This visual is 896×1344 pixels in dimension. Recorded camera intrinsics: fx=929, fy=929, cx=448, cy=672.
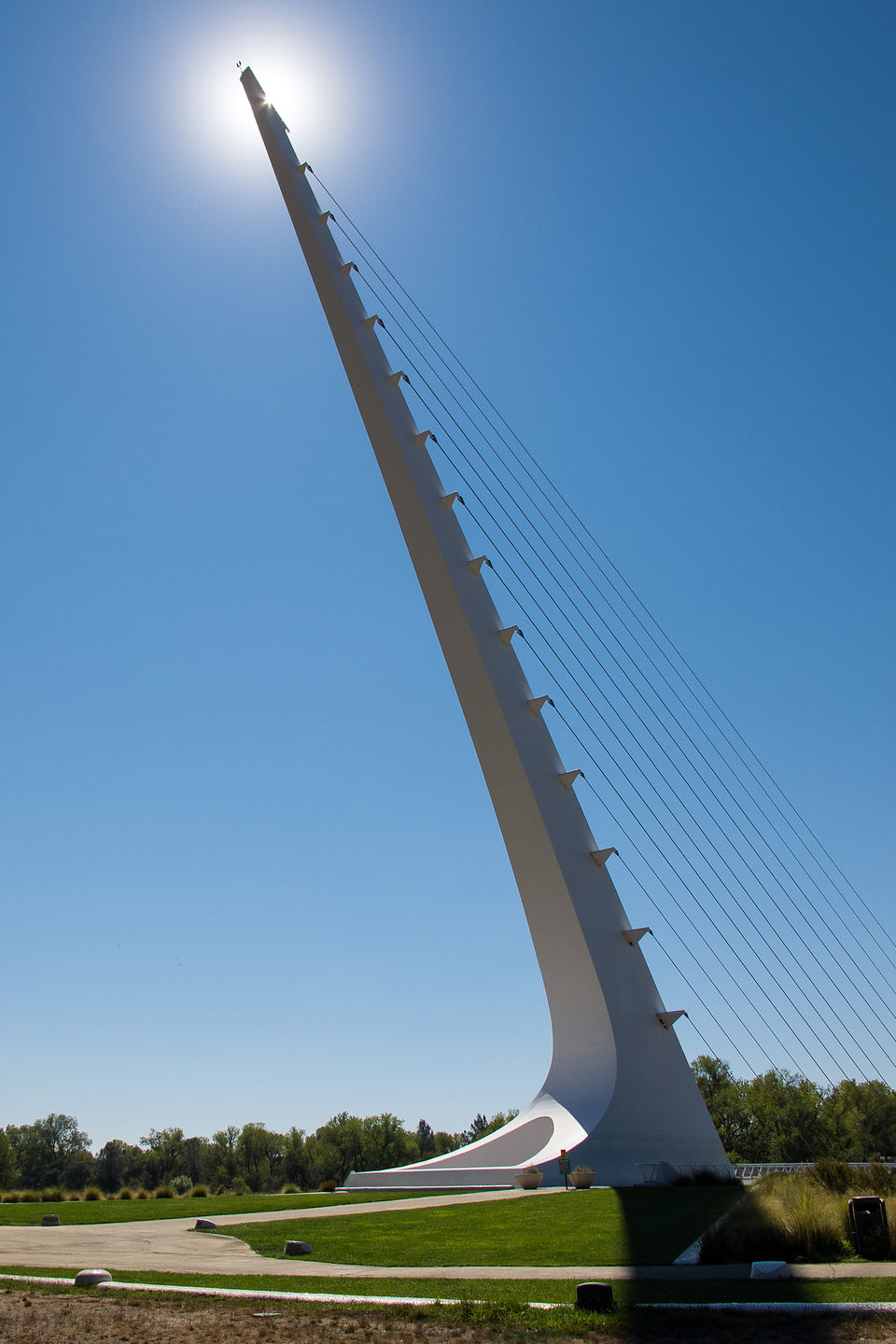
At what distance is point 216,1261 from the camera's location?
25.7 ft

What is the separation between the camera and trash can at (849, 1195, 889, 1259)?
684 cm

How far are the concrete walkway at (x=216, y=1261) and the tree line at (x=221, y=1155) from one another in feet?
153

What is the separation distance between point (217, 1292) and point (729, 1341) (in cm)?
339

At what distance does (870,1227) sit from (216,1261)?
525 centimetres

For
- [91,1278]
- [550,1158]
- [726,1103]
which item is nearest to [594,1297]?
[91,1278]

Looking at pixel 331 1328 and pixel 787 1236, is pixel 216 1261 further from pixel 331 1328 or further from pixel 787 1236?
pixel 787 1236

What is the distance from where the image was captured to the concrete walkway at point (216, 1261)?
6.51 metres

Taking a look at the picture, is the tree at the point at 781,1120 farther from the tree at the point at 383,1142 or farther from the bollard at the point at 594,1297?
the bollard at the point at 594,1297

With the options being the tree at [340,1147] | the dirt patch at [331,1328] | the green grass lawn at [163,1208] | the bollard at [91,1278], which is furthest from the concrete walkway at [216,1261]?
the tree at [340,1147]

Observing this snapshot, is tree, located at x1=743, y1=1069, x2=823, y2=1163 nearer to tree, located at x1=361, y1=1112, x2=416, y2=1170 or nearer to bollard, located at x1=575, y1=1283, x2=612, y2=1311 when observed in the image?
tree, located at x1=361, y1=1112, x2=416, y2=1170

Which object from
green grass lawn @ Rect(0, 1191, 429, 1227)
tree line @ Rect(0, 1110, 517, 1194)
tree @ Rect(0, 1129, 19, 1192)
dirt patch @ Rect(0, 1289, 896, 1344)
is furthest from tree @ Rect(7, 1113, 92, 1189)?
dirt patch @ Rect(0, 1289, 896, 1344)

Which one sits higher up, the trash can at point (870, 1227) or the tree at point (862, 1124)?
the tree at point (862, 1124)

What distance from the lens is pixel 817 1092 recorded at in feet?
147

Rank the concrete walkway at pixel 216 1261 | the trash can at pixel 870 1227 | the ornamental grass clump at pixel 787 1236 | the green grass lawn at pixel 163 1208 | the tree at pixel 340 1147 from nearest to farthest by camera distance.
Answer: the concrete walkway at pixel 216 1261 → the trash can at pixel 870 1227 → the ornamental grass clump at pixel 787 1236 → the green grass lawn at pixel 163 1208 → the tree at pixel 340 1147
